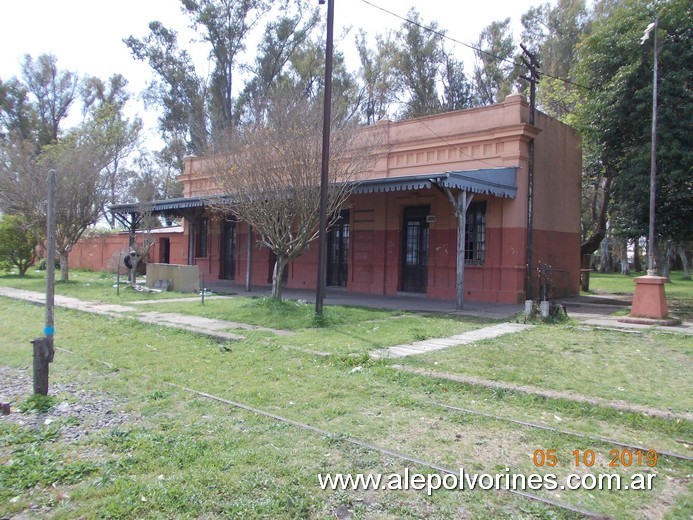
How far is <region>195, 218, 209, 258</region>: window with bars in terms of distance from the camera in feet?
87.7

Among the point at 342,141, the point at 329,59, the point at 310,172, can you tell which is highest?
the point at 329,59

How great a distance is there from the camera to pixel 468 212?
57.5 feet

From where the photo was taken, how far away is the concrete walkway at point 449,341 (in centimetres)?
855

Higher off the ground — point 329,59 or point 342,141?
point 329,59

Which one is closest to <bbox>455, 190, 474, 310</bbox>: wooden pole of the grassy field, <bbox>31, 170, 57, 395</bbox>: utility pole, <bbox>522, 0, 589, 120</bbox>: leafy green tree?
the grassy field

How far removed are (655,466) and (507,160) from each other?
1355 cm

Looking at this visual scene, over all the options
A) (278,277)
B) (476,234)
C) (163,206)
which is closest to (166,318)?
(278,277)

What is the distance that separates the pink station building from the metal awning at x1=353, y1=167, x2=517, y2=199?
0.11ft

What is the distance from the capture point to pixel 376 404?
19.6ft

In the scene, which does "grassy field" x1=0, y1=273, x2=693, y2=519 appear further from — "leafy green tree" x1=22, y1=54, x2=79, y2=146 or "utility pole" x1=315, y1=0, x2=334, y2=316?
"leafy green tree" x1=22, y1=54, x2=79, y2=146

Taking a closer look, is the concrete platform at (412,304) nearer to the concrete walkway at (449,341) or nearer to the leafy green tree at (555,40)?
the concrete walkway at (449,341)

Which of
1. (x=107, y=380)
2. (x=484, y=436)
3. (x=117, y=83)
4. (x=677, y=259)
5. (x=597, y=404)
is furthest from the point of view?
(x=677, y=259)

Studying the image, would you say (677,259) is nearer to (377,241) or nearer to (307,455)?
(377,241)

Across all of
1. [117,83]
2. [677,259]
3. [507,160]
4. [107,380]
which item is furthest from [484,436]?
[677,259]
